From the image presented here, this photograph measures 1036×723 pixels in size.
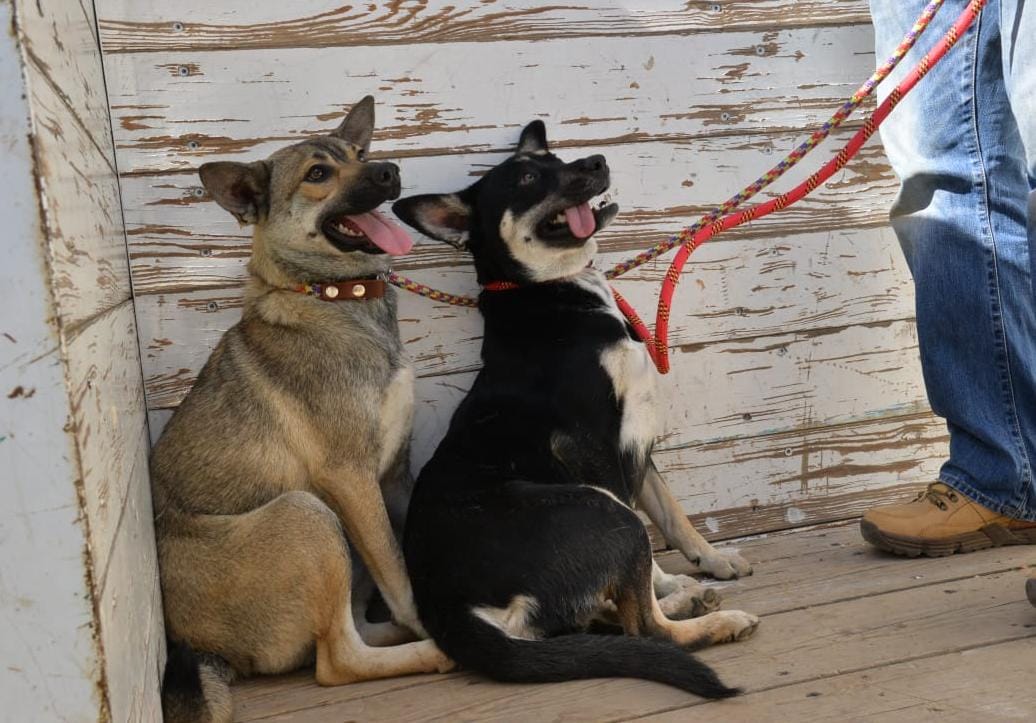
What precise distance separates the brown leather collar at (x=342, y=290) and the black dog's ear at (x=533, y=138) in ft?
2.19

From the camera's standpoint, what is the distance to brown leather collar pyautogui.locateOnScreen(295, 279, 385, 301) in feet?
9.47

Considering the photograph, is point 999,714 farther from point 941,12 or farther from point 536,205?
point 941,12

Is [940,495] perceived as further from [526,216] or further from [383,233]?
[383,233]

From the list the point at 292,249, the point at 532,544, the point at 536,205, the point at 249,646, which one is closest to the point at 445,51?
the point at 536,205

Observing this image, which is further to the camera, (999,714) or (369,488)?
(369,488)

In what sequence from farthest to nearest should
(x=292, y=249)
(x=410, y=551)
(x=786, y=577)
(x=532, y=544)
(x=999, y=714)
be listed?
(x=786, y=577), (x=292, y=249), (x=410, y=551), (x=532, y=544), (x=999, y=714)

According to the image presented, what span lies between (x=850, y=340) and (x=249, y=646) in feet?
7.75

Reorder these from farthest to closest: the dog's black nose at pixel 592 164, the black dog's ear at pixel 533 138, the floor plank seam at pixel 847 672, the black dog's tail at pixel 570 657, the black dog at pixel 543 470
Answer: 1. the black dog's ear at pixel 533 138
2. the dog's black nose at pixel 592 164
3. the black dog at pixel 543 470
4. the black dog's tail at pixel 570 657
5. the floor plank seam at pixel 847 672

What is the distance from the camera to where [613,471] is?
280cm

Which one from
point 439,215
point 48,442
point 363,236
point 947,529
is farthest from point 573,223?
point 48,442

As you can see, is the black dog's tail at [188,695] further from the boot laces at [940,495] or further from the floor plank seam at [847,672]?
the boot laces at [940,495]

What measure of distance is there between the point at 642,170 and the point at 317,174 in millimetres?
1157

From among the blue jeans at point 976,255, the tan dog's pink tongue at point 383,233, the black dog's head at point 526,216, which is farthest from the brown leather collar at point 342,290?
the blue jeans at point 976,255

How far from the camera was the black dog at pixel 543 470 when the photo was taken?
7.94 feet
